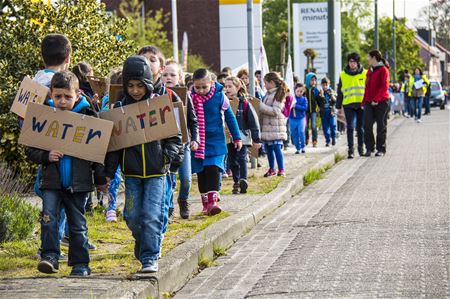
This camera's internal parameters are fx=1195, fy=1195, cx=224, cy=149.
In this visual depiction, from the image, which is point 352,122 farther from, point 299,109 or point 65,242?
point 65,242

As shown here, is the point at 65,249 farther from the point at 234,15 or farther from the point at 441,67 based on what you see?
the point at 441,67

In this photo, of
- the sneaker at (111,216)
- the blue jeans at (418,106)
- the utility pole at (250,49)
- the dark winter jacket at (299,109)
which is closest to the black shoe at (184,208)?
the sneaker at (111,216)

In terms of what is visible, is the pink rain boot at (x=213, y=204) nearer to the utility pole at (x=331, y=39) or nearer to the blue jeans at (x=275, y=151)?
the blue jeans at (x=275, y=151)

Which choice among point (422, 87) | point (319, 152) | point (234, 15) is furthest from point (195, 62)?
point (319, 152)

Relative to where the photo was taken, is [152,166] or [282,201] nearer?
[152,166]

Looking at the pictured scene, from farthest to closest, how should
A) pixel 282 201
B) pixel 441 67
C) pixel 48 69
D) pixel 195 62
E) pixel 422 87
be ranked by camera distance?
pixel 441 67
pixel 195 62
pixel 422 87
pixel 282 201
pixel 48 69

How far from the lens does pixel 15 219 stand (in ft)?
32.6

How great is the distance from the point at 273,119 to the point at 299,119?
6.44 meters

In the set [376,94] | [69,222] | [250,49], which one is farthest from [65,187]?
[376,94]

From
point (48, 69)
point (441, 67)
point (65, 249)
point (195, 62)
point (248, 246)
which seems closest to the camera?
point (48, 69)

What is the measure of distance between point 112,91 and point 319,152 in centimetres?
1354

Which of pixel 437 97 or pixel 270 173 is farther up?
pixel 270 173

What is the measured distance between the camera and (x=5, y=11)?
14484mm

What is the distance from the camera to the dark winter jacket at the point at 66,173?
812 centimetres
